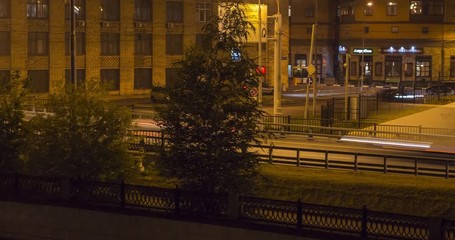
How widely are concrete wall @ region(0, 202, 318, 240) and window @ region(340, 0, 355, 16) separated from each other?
7895cm

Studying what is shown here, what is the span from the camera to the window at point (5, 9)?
182 ft

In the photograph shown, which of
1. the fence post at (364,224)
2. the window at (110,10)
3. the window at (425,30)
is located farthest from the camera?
the window at (425,30)

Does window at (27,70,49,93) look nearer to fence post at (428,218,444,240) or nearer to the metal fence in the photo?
the metal fence

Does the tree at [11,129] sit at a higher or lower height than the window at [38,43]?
lower

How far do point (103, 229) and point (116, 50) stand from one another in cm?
4845

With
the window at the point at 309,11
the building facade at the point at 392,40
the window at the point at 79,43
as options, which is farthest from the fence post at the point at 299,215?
the window at the point at 309,11

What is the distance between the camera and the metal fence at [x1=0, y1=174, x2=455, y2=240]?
13203 millimetres

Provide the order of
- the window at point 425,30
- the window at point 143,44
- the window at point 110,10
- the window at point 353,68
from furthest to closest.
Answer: the window at point 353,68, the window at point 425,30, the window at point 143,44, the window at point 110,10

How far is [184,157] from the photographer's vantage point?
608 inches

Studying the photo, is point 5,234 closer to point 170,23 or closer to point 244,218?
point 244,218

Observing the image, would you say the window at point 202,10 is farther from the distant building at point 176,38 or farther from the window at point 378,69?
the window at point 378,69

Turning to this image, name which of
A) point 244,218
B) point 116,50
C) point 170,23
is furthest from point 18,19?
point 244,218

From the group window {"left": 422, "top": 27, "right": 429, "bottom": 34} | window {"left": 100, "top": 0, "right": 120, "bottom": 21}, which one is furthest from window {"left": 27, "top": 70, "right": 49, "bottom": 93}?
window {"left": 422, "top": 27, "right": 429, "bottom": 34}

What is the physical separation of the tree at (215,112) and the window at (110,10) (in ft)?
155
